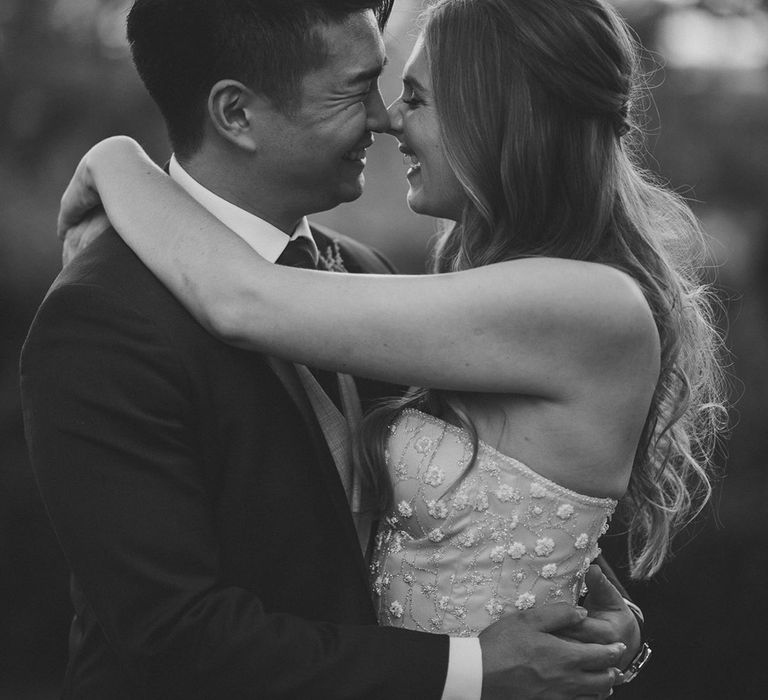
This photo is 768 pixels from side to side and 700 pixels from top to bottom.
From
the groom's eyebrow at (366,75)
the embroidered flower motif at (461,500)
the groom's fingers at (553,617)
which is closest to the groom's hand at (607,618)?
the groom's fingers at (553,617)

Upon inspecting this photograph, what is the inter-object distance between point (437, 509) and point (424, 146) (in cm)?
96

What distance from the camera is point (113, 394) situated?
7.75ft

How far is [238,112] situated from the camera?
287 cm

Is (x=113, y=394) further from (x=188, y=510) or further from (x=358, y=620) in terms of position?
(x=358, y=620)

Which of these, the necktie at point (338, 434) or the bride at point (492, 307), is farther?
the necktie at point (338, 434)

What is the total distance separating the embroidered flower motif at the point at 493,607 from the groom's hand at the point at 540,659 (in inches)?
2.1

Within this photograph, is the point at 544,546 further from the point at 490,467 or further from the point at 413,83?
the point at 413,83

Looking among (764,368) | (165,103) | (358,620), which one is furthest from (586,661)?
(764,368)

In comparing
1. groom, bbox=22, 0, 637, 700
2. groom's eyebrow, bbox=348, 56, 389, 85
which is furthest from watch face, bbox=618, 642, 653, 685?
groom's eyebrow, bbox=348, 56, 389, 85

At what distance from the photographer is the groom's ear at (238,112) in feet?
9.32

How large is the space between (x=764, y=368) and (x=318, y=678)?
14.1 ft

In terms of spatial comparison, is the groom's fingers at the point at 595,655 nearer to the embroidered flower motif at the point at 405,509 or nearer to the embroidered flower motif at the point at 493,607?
the embroidered flower motif at the point at 493,607

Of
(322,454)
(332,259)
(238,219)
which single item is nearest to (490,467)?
(322,454)

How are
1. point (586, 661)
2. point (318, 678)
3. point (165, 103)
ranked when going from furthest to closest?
point (165, 103) → point (586, 661) → point (318, 678)
